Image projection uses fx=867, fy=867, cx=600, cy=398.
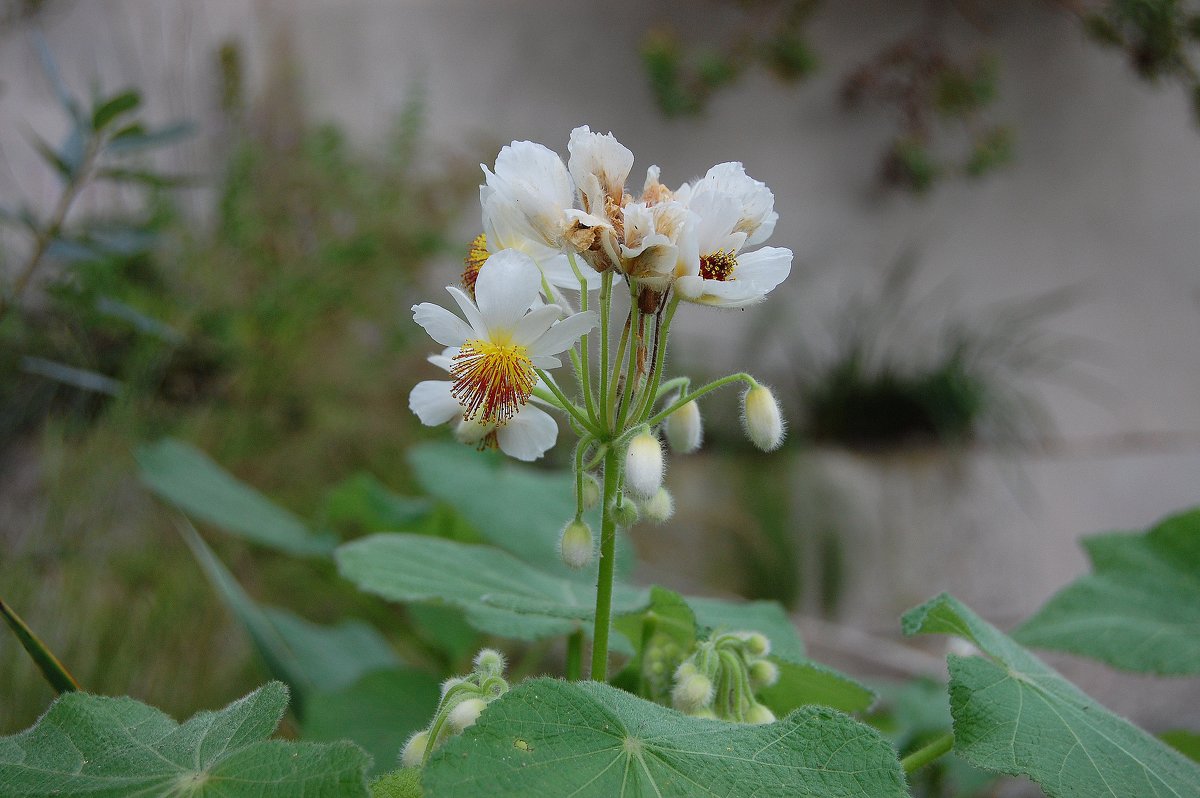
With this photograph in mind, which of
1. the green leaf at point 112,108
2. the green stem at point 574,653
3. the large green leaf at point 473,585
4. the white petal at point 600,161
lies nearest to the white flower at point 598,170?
the white petal at point 600,161

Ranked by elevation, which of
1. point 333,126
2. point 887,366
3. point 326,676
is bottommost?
point 326,676

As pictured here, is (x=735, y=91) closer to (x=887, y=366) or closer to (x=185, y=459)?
(x=887, y=366)

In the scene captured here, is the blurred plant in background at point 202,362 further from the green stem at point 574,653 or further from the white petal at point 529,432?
the white petal at point 529,432

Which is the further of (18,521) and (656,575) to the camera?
(656,575)

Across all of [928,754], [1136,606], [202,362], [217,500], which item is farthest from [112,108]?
[202,362]

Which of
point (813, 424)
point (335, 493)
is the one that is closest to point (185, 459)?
point (335, 493)

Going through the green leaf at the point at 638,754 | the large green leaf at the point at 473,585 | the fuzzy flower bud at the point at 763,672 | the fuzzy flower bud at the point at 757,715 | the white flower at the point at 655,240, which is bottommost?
the green leaf at the point at 638,754

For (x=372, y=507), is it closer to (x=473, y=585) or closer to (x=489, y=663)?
(x=473, y=585)
